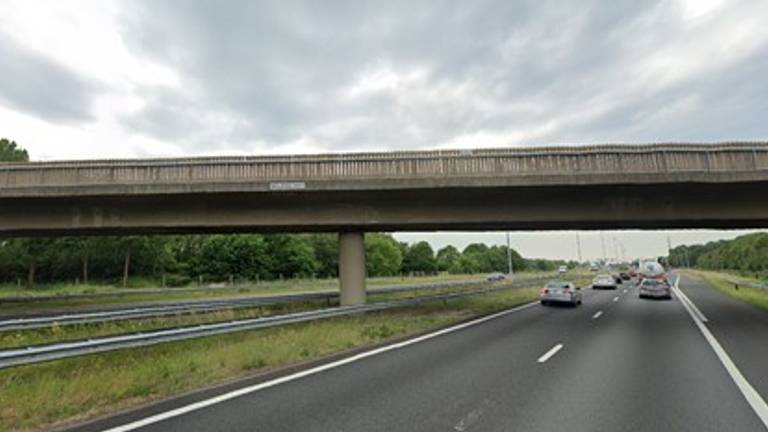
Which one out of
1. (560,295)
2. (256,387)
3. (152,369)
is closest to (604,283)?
(560,295)

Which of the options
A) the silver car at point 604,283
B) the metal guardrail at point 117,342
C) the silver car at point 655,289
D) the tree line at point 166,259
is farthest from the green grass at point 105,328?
the tree line at point 166,259

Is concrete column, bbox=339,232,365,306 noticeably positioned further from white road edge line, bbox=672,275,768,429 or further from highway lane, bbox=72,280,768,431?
white road edge line, bbox=672,275,768,429

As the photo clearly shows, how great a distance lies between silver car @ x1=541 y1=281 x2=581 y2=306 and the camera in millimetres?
25328

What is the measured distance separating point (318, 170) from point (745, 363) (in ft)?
49.2

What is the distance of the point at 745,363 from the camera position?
32.3ft

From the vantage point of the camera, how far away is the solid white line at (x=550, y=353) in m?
9.92

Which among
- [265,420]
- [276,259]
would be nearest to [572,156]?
[265,420]

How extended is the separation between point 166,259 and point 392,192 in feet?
221

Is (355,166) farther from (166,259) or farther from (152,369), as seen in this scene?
(166,259)

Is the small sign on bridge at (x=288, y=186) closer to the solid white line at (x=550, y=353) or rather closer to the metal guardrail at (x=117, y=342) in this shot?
the metal guardrail at (x=117, y=342)

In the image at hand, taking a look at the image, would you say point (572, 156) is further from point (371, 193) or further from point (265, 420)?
point (265, 420)

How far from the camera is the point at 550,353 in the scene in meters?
10.8

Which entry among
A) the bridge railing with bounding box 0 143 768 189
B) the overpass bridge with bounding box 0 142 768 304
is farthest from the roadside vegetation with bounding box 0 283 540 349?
the bridge railing with bounding box 0 143 768 189

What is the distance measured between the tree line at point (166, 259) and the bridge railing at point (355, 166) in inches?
1759
